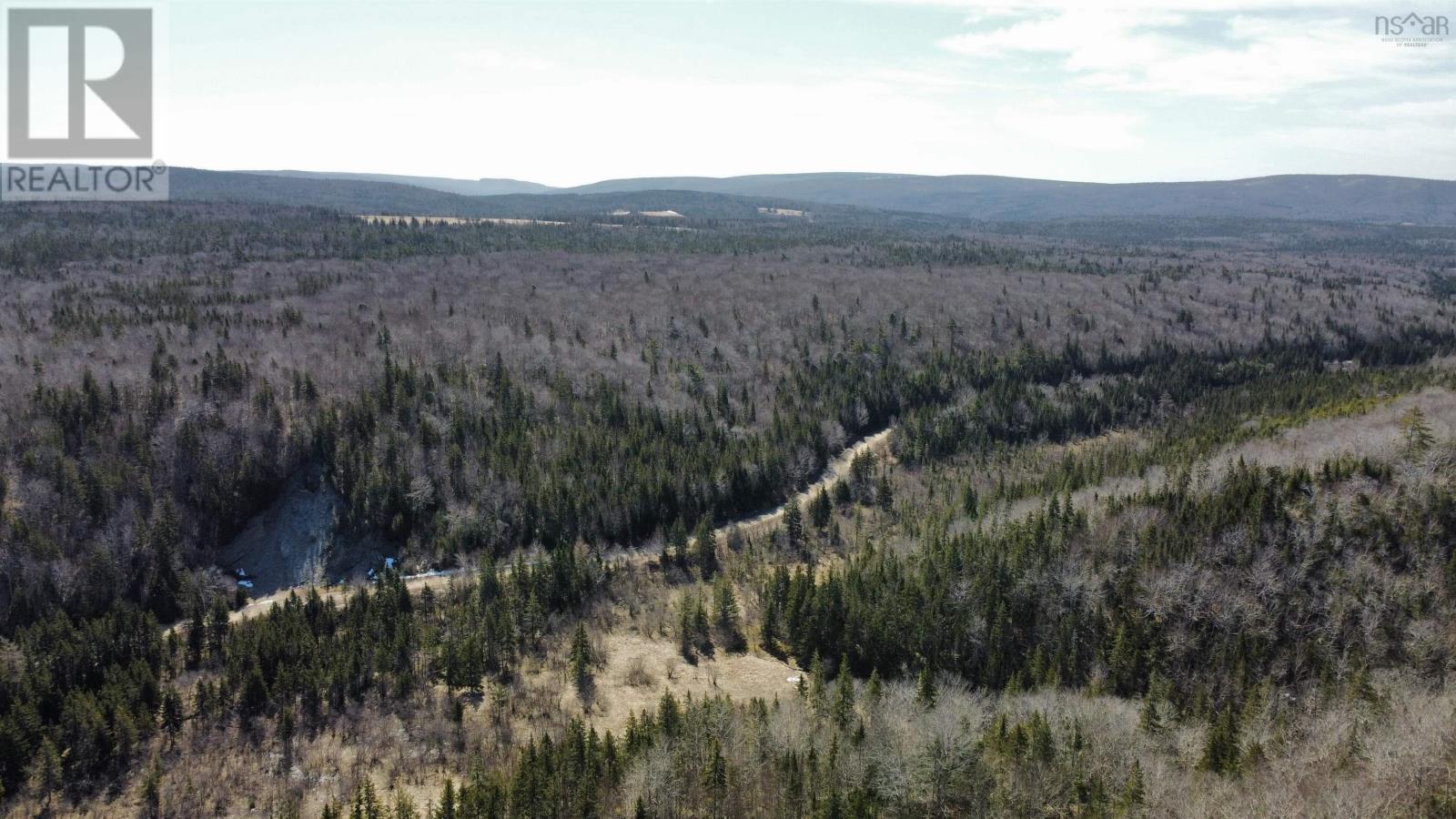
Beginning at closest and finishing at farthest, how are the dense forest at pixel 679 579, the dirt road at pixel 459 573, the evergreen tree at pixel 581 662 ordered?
1. the dense forest at pixel 679 579
2. the evergreen tree at pixel 581 662
3. the dirt road at pixel 459 573

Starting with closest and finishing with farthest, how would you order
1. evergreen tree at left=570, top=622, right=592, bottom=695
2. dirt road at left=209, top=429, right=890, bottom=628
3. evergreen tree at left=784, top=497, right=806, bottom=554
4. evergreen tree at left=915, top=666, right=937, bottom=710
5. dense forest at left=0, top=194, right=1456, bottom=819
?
dense forest at left=0, top=194, right=1456, bottom=819 → evergreen tree at left=915, top=666, right=937, bottom=710 → evergreen tree at left=570, top=622, right=592, bottom=695 → dirt road at left=209, top=429, right=890, bottom=628 → evergreen tree at left=784, top=497, right=806, bottom=554

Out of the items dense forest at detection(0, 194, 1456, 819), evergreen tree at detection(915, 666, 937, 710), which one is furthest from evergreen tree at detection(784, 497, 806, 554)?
evergreen tree at detection(915, 666, 937, 710)

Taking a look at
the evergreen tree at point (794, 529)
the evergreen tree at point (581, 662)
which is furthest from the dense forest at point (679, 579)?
the evergreen tree at point (794, 529)

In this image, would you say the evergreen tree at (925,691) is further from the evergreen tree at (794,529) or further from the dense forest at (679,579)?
the evergreen tree at (794,529)

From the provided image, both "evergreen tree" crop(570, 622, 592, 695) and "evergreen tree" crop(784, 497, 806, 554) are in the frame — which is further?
"evergreen tree" crop(784, 497, 806, 554)

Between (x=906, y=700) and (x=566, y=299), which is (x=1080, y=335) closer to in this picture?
(x=566, y=299)

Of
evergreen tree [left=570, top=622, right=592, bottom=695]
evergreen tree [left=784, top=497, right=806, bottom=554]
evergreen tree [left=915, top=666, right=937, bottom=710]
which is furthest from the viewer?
evergreen tree [left=784, top=497, right=806, bottom=554]

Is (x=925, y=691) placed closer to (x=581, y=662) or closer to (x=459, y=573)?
(x=581, y=662)

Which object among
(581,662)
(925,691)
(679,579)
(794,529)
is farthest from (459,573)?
(925,691)

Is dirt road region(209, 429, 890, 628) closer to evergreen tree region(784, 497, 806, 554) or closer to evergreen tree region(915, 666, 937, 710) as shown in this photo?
evergreen tree region(784, 497, 806, 554)
